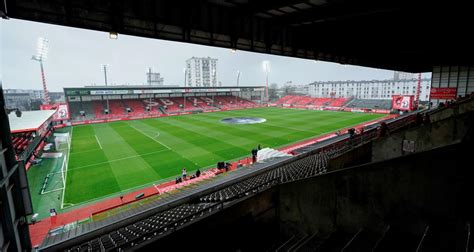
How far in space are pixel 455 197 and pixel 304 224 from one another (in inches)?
130

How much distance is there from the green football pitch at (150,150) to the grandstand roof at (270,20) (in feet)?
35.6

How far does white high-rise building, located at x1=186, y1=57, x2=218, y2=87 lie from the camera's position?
14500 cm

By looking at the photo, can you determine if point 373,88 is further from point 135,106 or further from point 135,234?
point 135,234

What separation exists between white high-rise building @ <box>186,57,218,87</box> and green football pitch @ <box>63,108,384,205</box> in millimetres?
115694

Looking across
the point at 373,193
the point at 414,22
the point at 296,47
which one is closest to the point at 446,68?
the point at 414,22

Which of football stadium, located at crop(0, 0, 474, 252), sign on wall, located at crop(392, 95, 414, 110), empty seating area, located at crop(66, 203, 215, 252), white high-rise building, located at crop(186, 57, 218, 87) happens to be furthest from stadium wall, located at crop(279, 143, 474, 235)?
white high-rise building, located at crop(186, 57, 218, 87)

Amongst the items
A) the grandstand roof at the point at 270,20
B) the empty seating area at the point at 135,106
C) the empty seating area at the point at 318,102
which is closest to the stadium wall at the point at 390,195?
the grandstand roof at the point at 270,20

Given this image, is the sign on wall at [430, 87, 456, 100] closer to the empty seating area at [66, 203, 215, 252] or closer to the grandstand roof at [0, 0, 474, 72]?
the grandstand roof at [0, 0, 474, 72]

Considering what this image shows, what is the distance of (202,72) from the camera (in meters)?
147

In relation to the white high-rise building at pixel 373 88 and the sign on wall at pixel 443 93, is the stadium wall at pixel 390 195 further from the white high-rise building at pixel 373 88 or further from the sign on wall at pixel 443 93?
the white high-rise building at pixel 373 88

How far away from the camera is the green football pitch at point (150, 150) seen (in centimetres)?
1576

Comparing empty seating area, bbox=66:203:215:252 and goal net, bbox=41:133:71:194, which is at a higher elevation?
empty seating area, bbox=66:203:215:252

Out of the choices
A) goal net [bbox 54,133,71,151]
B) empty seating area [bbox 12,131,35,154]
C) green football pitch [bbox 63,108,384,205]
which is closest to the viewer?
green football pitch [bbox 63,108,384,205]

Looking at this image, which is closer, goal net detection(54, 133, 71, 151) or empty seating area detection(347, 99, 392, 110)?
goal net detection(54, 133, 71, 151)
